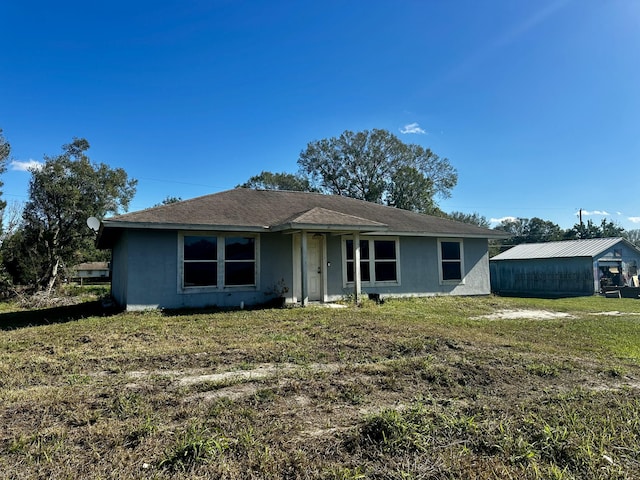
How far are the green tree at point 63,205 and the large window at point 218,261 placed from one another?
13.4 metres

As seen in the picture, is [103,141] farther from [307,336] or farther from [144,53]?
[307,336]

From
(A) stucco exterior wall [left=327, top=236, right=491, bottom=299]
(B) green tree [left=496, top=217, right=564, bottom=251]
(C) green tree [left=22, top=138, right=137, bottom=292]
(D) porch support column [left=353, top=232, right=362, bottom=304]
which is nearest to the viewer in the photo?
(D) porch support column [left=353, top=232, right=362, bottom=304]

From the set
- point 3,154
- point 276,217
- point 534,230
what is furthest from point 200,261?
point 534,230

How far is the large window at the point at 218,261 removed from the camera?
414 inches

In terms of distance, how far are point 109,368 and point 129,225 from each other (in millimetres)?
5434

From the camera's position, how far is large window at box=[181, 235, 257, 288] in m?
10.5

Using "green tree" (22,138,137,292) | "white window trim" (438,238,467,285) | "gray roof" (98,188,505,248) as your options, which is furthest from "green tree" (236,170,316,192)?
"white window trim" (438,238,467,285)

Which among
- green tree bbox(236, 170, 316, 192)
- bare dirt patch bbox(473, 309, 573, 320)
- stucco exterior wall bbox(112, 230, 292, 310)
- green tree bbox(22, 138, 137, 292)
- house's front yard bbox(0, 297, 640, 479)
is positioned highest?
green tree bbox(236, 170, 316, 192)

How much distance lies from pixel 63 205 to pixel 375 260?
17.0 meters

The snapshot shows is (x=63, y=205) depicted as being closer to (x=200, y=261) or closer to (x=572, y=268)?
(x=200, y=261)

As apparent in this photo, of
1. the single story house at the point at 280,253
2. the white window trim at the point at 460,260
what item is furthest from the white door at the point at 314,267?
the white window trim at the point at 460,260

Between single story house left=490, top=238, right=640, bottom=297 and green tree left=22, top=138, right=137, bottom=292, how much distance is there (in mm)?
24060

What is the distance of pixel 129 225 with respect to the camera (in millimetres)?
9484

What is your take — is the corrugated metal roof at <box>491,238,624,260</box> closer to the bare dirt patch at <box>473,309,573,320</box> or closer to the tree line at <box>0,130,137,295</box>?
the bare dirt patch at <box>473,309,573,320</box>
